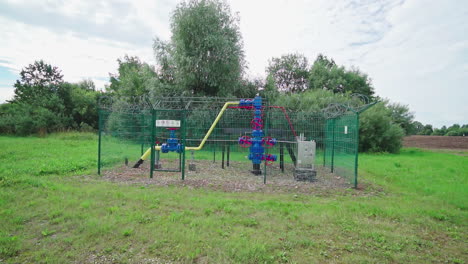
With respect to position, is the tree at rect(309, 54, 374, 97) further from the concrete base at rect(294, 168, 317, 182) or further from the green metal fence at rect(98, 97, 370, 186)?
the concrete base at rect(294, 168, 317, 182)

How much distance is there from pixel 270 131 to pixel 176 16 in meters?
12.7

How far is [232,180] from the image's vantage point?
278 inches

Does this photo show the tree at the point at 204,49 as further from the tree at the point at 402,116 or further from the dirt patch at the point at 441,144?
the dirt patch at the point at 441,144

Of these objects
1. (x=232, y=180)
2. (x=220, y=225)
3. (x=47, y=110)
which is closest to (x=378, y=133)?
(x=232, y=180)

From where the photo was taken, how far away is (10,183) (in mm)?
5734

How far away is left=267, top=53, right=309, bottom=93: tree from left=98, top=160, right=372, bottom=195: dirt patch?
79.4ft

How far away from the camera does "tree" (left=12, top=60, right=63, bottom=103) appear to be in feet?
88.4

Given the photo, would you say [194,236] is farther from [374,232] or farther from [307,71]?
[307,71]

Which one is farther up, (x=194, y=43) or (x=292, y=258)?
(x=194, y=43)

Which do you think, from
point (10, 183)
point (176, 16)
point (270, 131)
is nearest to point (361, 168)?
point (270, 131)

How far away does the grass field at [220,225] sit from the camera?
3.03 metres

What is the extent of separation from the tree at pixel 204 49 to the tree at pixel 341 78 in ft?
43.2

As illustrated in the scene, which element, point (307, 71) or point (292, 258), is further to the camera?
point (307, 71)

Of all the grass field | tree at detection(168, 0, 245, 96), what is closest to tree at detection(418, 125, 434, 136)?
tree at detection(168, 0, 245, 96)
